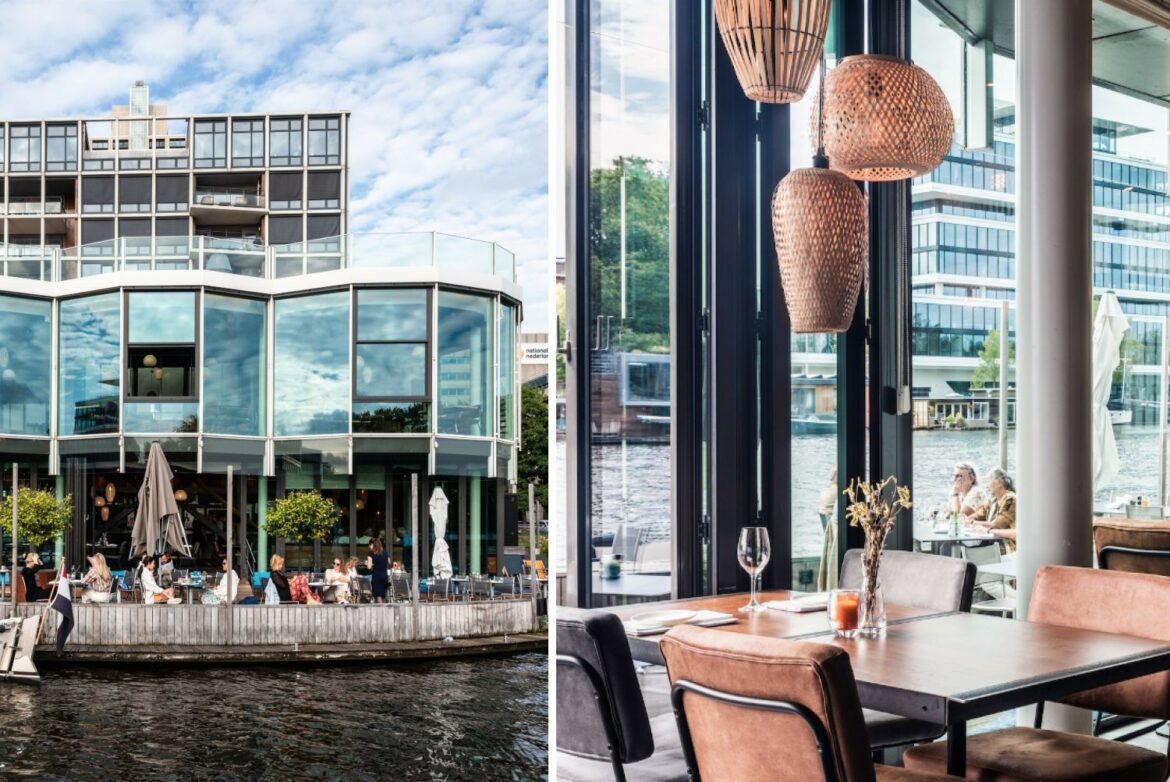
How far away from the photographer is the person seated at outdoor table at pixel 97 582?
23.4m

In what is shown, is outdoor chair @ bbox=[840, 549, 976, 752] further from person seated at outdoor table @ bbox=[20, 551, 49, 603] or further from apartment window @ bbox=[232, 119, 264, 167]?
apartment window @ bbox=[232, 119, 264, 167]

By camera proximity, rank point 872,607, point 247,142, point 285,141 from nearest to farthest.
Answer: point 872,607, point 285,141, point 247,142

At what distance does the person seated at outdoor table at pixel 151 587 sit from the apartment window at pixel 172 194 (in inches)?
347

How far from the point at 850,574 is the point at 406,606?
22.5m

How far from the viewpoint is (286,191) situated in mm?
26328

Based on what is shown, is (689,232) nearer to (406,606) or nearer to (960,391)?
(960,391)

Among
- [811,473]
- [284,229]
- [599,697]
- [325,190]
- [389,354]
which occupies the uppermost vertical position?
[325,190]

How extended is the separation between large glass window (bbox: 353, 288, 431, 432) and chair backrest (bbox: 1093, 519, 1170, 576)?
75.3 ft

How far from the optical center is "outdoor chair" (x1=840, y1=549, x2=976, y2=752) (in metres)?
2.22

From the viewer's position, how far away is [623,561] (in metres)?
2.75

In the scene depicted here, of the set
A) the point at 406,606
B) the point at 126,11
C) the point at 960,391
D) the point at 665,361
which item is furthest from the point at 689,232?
the point at 126,11

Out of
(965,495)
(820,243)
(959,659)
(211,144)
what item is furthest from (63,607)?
(959,659)

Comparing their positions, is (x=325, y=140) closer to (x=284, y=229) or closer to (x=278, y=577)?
(x=284, y=229)

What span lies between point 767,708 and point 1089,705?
126cm
